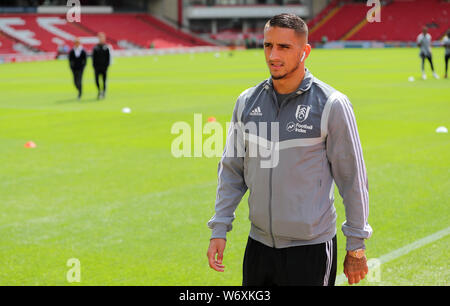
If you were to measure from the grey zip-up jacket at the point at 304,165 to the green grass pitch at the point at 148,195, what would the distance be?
2485mm

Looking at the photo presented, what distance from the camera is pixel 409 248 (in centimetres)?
705

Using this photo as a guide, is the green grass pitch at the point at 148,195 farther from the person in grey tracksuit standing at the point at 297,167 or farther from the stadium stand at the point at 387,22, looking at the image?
the stadium stand at the point at 387,22

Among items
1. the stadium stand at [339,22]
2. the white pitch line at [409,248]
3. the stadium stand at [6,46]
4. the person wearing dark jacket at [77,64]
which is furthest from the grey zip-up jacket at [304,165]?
the stadium stand at [339,22]

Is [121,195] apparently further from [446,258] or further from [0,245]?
[446,258]

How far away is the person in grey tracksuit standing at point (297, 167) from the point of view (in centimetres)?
379

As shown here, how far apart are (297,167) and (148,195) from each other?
5.97 m

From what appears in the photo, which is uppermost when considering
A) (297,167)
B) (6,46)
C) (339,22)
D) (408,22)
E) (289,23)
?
(289,23)

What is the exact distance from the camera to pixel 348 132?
12.3ft

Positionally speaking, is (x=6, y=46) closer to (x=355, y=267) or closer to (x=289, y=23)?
(x=289, y=23)

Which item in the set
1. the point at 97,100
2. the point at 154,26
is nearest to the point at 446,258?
the point at 97,100

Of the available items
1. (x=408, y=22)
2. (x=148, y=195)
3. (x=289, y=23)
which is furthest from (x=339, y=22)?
(x=289, y=23)

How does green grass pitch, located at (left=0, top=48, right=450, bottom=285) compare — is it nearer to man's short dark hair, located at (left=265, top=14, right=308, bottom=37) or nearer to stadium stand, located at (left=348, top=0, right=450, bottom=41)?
man's short dark hair, located at (left=265, top=14, right=308, bottom=37)
